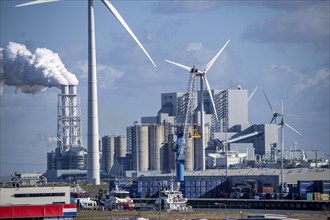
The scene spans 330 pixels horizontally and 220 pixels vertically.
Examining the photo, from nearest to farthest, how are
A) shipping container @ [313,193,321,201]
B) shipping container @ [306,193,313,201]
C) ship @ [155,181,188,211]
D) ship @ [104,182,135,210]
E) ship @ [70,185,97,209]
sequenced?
ship @ [155,181,188,211]
ship @ [104,182,135,210]
ship @ [70,185,97,209]
shipping container @ [313,193,321,201]
shipping container @ [306,193,313,201]

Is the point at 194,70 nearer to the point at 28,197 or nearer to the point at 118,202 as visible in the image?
the point at 118,202

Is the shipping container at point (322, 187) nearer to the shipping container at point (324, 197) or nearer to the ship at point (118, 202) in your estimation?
the shipping container at point (324, 197)

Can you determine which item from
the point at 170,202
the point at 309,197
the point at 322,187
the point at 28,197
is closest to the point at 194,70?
the point at 322,187

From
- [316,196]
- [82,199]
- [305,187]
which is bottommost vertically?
[316,196]

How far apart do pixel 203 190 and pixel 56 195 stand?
208 ft

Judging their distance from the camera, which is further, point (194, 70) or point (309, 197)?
point (194, 70)

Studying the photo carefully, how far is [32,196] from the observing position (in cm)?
11050

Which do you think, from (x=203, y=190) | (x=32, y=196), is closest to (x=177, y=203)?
(x=32, y=196)

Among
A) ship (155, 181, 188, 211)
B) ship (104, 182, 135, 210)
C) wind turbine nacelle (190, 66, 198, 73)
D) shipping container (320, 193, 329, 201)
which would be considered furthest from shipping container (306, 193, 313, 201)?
wind turbine nacelle (190, 66, 198, 73)

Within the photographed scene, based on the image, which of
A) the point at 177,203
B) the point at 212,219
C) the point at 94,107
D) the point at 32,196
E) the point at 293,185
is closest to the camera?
the point at 212,219

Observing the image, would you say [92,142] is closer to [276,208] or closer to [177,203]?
[177,203]

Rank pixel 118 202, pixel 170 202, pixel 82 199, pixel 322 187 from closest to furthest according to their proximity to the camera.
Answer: pixel 170 202 < pixel 118 202 < pixel 82 199 < pixel 322 187

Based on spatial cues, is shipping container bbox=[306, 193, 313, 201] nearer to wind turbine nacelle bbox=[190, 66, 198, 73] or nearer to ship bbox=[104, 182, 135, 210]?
Answer: ship bbox=[104, 182, 135, 210]

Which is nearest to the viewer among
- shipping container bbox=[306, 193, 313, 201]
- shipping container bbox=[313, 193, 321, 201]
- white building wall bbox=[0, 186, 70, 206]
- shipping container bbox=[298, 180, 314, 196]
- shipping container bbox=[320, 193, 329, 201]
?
white building wall bbox=[0, 186, 70, 206]
